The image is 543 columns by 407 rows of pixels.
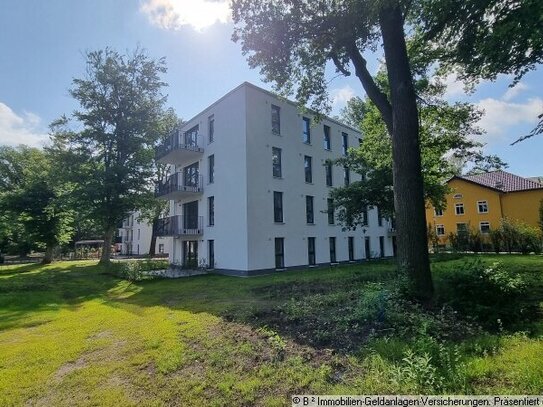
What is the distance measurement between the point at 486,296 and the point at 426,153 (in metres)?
11.4

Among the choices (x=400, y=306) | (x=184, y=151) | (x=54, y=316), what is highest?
(x=184, y=151)

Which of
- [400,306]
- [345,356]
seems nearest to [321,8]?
[400,306]

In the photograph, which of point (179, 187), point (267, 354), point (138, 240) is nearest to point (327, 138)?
point (179, 187)

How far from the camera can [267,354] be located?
496 cm

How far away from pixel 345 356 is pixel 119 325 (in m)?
5.90

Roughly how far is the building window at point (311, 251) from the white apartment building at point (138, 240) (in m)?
31.7

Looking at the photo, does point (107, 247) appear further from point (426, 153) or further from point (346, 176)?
point (426, 153)

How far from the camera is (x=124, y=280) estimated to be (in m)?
18.0

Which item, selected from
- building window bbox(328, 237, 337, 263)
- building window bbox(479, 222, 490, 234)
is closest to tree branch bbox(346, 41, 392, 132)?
building window bbox(328, 237, 337, 263)

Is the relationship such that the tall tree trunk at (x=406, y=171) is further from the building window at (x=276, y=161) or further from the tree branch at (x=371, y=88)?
the building window at (x=276, y=161)

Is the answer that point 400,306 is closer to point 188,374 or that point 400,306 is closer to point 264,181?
point 188,374

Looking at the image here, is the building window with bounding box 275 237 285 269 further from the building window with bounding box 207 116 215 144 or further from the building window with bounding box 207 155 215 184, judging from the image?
the building window with bounding box 207 116 215 144

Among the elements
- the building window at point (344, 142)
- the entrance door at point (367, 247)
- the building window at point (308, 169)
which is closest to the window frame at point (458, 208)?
the entrance door at point (367, 247)

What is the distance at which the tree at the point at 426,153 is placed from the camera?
14742mm
